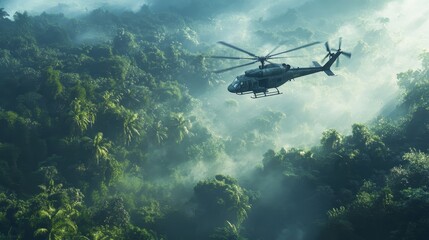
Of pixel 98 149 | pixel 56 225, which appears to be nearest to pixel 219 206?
pixel 98 149

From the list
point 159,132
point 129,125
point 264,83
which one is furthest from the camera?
point 159,132

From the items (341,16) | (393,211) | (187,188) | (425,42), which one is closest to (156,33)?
(187,188)

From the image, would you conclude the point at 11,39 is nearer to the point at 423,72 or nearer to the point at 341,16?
the point at 423,72

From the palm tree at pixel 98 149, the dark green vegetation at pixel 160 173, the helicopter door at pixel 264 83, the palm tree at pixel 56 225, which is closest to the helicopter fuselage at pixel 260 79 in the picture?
the helicopter door at pixel 264 83

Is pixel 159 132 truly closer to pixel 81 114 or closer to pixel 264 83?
pixel 81 114

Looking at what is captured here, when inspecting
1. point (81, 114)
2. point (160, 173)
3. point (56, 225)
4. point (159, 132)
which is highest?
point (159, 132)

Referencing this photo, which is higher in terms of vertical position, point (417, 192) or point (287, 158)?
point (287, 158)

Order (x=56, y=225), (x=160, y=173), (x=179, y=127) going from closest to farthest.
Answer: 1. (x=56, y=225)
2. (x=160, y=173)
3. (x=179, y=127)

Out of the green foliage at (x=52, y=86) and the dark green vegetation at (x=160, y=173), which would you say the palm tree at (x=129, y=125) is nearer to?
the dark green vegetation at (x=160, y=173)

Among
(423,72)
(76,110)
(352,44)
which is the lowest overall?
(76,110)
